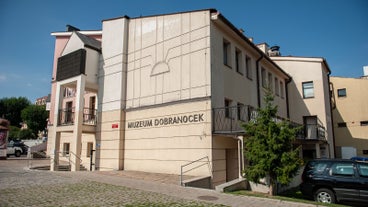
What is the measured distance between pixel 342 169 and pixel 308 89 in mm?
16696

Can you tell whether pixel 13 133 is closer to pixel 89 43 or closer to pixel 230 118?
pixel 89 43

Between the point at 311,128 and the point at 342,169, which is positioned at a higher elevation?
the point at 311,128

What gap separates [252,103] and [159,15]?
7.97m

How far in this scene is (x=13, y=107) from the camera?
61.6 meters

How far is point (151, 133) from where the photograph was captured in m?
15.2

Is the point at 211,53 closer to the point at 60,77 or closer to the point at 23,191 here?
the point at 23,191

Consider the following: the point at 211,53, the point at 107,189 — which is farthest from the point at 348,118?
the point at 107,189

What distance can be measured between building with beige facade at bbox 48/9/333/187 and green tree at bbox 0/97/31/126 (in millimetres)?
50868

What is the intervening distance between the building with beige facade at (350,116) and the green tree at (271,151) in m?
20.7

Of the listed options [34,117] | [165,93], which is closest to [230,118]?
[165,93]

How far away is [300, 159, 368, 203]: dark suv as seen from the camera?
929 cm

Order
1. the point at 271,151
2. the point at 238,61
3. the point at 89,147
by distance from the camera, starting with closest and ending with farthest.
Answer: the point at 271,151 → the point at 238,61 → the point at 89,147

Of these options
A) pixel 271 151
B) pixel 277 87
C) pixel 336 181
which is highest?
pixel 277 87

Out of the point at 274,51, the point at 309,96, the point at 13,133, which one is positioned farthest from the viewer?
the point at 13,133
